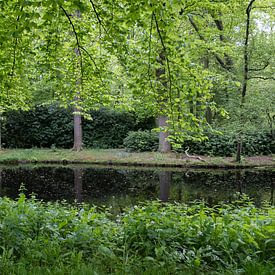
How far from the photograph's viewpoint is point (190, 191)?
1141cm

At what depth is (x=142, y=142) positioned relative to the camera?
20.0m

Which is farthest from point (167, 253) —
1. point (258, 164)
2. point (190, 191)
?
point (258, 164)

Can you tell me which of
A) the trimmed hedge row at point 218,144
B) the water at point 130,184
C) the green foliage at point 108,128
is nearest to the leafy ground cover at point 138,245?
the water at point 130,184

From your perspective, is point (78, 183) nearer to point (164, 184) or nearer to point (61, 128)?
point (164, 184)

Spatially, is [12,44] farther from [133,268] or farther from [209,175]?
[209,175]

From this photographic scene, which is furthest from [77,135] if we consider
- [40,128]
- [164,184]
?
[164,184]

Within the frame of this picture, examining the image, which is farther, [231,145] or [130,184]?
[231,145]

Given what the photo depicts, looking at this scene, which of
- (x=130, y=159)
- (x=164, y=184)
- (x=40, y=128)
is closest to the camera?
(x=164, y=184)

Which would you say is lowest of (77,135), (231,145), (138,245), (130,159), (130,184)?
(130,184)

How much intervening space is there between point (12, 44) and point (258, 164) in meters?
14.4

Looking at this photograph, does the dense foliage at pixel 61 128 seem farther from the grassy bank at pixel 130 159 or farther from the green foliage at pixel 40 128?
the grassy bank at pixel 130 159

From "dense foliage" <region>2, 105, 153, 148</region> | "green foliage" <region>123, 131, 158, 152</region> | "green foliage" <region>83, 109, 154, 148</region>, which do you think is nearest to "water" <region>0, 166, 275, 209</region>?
"green foliage" <region>123, 131, 158, 152</region>

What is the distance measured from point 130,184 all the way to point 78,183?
1999 millimetres

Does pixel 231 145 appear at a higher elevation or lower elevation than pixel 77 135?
lower
